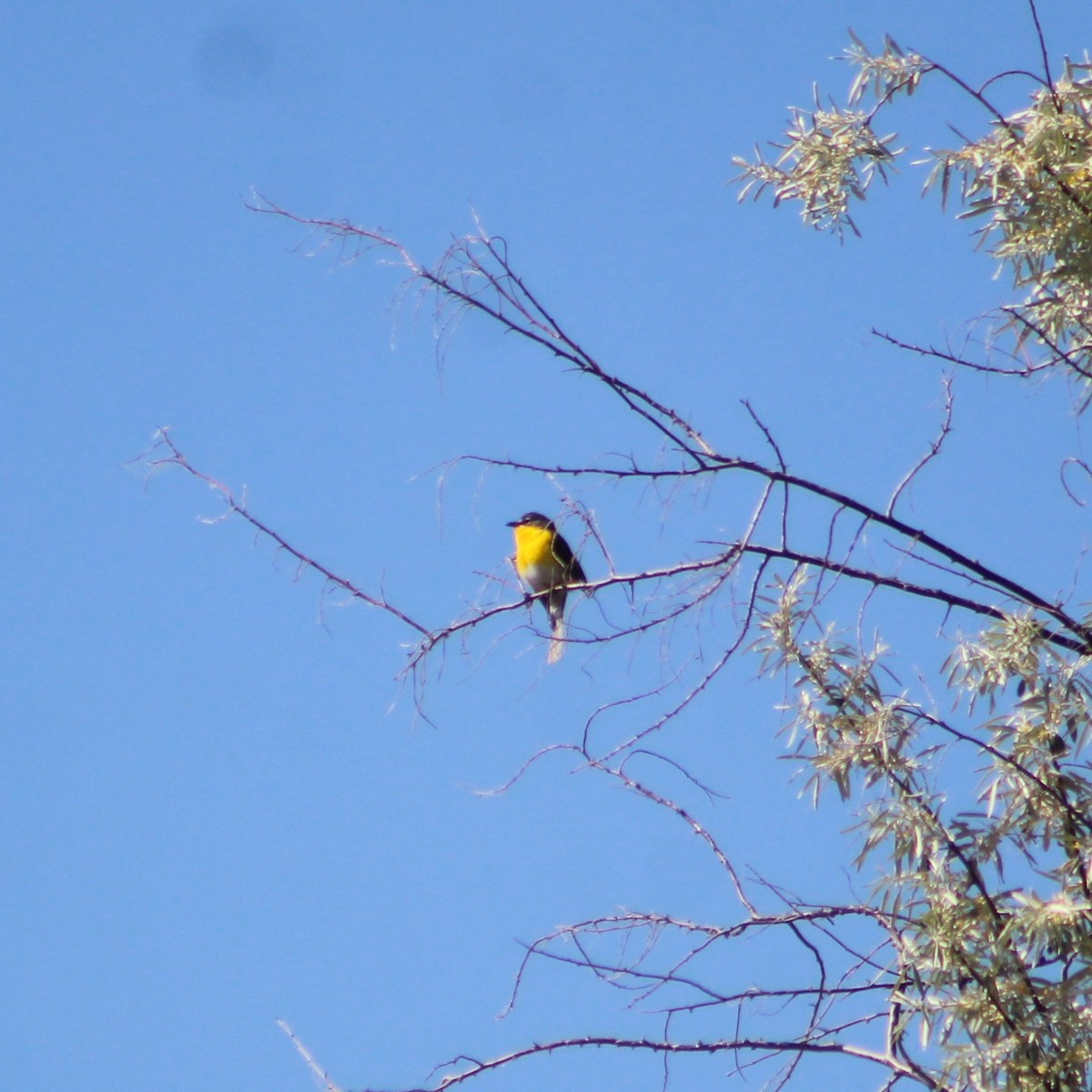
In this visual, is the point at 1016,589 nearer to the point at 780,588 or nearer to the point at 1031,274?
the point at 780,588

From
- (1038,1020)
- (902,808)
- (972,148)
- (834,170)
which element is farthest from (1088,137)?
(1038,1020)

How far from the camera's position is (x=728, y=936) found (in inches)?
136

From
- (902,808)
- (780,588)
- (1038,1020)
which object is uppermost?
(780,588)

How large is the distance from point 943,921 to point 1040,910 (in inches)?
7.2

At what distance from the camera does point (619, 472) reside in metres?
3.27

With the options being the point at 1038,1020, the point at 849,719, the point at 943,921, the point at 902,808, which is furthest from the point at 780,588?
the point at 1038,1020

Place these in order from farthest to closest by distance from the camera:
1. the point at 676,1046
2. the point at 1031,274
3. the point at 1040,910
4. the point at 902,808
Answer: the point at 1031,274, the point at 676,1046, the point at 902,808, the point at 1040,910

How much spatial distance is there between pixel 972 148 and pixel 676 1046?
205 cm

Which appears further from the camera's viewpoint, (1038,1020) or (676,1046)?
(676,1046)

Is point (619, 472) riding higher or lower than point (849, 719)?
higher

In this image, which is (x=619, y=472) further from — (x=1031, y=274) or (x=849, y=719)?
Answer: (x=1031, y=274)

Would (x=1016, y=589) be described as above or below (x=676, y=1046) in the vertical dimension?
above

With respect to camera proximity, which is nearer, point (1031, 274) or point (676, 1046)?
point (676, 1046)

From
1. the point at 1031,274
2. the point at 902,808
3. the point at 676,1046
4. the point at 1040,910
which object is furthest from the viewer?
the point at 1031,274
